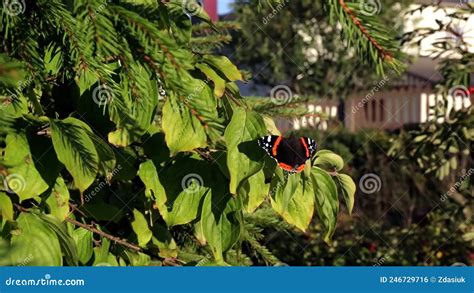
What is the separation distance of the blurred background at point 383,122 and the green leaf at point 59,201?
2.01ft

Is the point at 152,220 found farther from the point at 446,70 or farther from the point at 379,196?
the point at 379,196

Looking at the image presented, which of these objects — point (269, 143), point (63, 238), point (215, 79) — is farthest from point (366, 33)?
point (63, 238)

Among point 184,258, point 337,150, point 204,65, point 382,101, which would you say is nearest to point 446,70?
point 184,258

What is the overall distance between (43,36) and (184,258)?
100 cm

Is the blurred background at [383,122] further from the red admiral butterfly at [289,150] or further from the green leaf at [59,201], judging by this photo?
the green leaf at [59,201]

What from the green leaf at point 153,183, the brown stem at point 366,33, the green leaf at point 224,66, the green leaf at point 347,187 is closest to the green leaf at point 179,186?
the green leaf at point 153,183

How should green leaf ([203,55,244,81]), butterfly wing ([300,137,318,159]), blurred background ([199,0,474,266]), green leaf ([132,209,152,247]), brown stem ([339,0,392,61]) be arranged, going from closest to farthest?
brown stem ([339,0,392,61]) → butterfly wing ([300,137,318,159]) → green leaf ([203,55,244,81]) → green leaf ([132,209,152,247]) → blurred background ([199,0,474,266])

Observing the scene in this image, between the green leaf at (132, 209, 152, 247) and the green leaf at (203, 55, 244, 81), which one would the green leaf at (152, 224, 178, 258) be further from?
the green leaf at (203, 55, 244, 81)

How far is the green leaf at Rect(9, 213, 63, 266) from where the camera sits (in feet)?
4.87

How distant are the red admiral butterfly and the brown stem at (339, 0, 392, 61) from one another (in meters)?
0.35

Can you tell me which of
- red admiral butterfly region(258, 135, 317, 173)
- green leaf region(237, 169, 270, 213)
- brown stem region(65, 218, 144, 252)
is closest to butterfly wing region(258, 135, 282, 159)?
red admiral butterfly region(258, 135, 317, 173)

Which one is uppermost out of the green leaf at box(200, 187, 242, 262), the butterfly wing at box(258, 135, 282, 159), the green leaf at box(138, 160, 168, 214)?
the butterfly wing at box(258, 135, 282, 159)

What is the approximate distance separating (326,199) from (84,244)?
0.61 meters

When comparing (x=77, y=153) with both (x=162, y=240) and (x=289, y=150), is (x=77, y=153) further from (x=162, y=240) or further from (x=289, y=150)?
(x=162, y=240)
